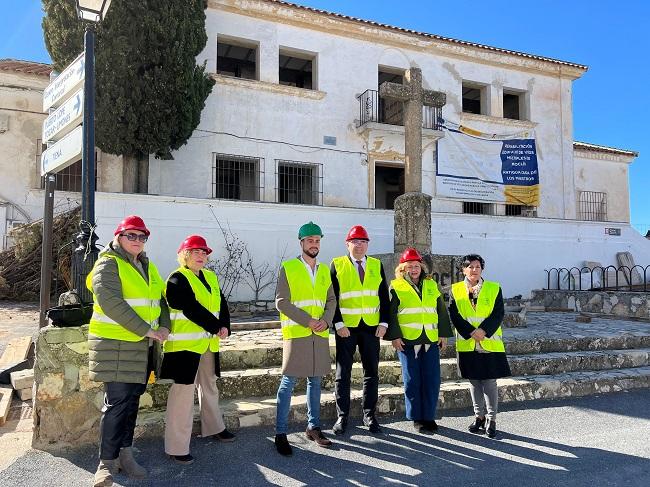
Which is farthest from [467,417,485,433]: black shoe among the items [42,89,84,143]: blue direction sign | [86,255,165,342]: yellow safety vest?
[42,89,84,143]: blue direction sign

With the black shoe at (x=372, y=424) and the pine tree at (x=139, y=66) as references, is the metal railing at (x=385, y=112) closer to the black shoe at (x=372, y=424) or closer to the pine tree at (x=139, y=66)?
the pine tree at (x=139, y=66)

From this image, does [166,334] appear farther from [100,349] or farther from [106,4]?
[106,4]

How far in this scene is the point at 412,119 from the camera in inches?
289

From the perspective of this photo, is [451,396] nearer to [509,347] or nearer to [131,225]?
[509,347]

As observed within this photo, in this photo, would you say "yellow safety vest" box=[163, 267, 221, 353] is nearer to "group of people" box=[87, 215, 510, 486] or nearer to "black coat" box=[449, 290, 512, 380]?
"group of people" box=[87, 215, 510, 486]

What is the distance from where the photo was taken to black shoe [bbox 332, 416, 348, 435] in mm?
4254

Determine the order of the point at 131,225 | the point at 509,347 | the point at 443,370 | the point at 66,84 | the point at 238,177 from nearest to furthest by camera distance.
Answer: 1. the point at 131,225
2. the point at 66,84
3. the point at 443,370
4. the point at 509,347
5. the point at 238,177

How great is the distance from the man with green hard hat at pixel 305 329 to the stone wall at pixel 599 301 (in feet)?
27.6

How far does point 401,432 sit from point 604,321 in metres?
6.88

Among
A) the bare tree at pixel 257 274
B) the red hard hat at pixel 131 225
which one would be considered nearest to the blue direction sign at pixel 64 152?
the red hard hat at pixel 131 225

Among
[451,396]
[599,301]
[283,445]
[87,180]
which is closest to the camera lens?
[283,445]

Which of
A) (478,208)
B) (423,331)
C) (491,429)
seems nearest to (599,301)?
(478,208)

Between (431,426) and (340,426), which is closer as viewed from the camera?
(340,426)

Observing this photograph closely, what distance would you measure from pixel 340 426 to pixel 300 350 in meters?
0.81
